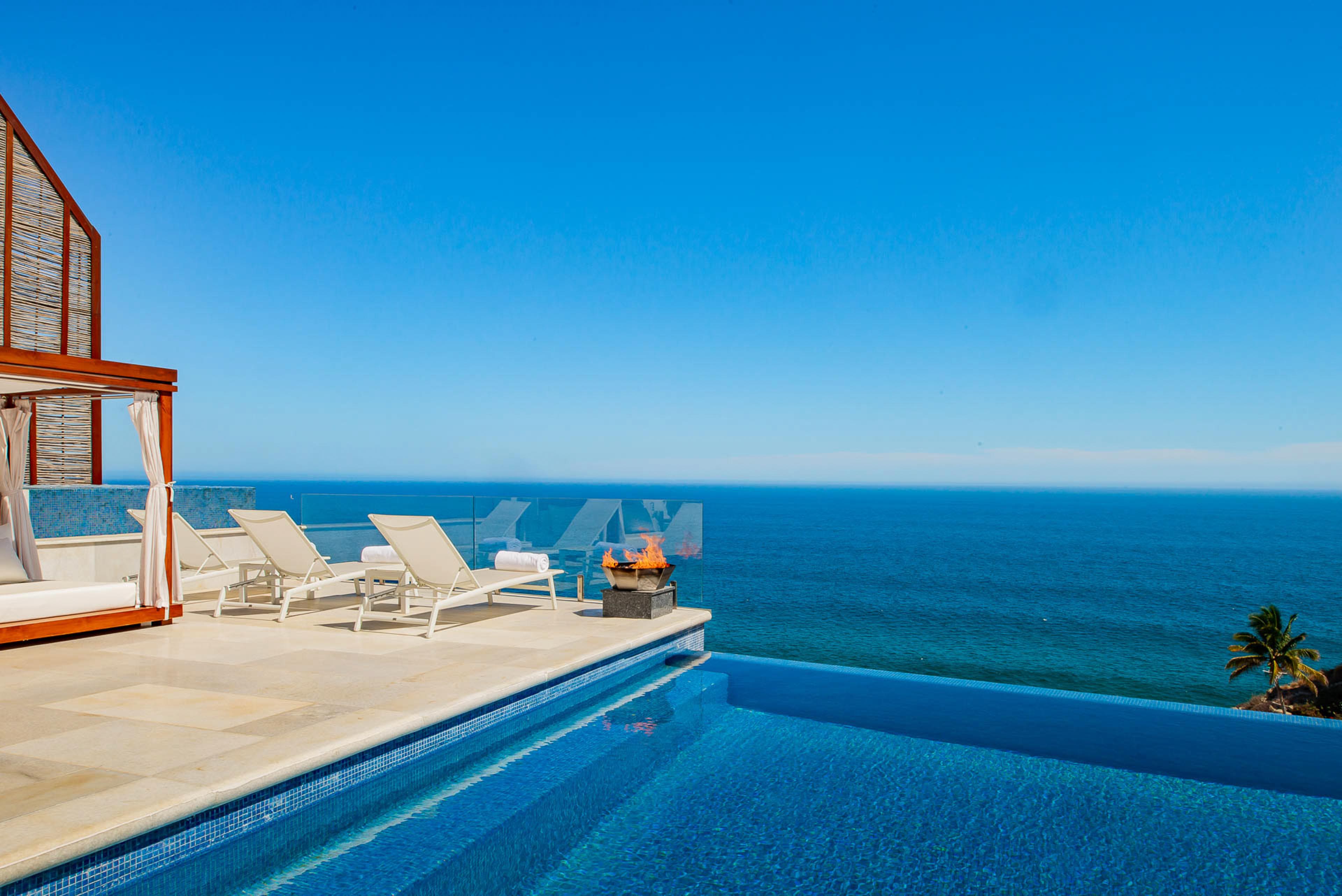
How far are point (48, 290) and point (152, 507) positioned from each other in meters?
6.24

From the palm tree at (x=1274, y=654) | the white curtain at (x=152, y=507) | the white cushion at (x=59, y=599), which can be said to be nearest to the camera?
the white cushion at (x=59, y=599)

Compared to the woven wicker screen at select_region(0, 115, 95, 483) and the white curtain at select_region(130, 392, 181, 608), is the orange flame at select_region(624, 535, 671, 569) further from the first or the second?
the woven wicker screen at select_region(0, 115, 95, 483)

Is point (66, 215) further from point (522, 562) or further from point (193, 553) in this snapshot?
point (522, 562)

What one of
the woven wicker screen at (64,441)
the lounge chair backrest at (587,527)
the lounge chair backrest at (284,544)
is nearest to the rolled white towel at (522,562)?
the lounge chair backrest at (587,527)

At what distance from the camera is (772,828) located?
3471 millimetres

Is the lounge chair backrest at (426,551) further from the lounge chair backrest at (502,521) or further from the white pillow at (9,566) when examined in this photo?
the white pillow at (9,566)

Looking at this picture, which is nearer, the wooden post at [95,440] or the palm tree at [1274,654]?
the wooden post at [95,440]

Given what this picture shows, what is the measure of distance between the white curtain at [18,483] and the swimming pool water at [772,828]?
15.9 feet

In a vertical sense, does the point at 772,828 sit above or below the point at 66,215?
below

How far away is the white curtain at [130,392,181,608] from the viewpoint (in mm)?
6105

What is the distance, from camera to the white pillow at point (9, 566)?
6207 millimetres

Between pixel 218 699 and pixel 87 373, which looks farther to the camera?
pixel 87 373

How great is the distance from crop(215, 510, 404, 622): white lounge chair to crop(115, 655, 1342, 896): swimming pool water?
116 inches

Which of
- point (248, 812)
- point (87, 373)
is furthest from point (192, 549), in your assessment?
point (248, 812)
